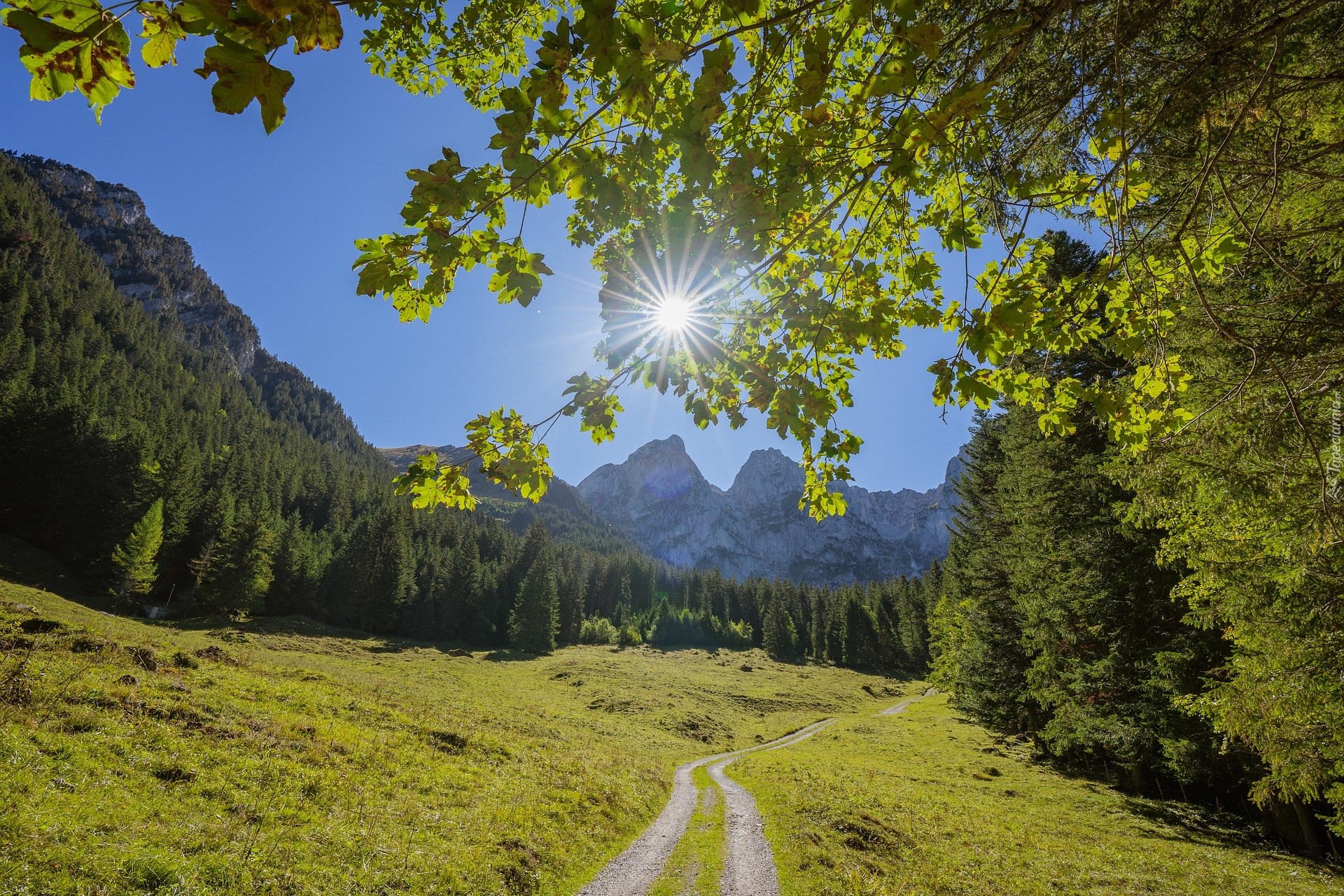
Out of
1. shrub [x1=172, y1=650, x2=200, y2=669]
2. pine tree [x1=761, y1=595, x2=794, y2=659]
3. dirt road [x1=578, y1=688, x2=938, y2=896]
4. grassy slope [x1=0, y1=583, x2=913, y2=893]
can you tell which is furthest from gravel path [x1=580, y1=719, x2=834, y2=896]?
pine tree [x1=761, y1=595, x2=794, y2=659]

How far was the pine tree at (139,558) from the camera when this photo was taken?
1708 inches

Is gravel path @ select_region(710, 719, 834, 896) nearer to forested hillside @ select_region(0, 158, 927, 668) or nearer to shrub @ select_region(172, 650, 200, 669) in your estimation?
shrub @ select_region(172, 650, 200, 669)

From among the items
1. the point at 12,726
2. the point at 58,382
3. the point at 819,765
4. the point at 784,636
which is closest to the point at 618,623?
the point at 784,636

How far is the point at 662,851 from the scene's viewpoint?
11344mm

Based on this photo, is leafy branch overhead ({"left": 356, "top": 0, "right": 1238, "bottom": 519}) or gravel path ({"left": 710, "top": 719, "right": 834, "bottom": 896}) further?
gravel path ({"left": 710, "top": 719, "right": 834, "bottom": 896})

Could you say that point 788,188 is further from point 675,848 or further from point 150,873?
point 675,848

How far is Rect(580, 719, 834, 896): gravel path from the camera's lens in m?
9.45

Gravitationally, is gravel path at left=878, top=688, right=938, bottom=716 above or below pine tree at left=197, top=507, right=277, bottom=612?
below

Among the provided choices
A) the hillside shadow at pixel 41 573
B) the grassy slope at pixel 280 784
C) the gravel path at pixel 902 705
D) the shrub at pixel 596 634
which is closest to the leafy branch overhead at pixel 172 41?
the grassy slope at pixel 280 784

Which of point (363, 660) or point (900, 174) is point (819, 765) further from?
point (363, 660)

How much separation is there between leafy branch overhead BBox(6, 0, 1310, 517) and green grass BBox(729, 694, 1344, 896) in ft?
36.7

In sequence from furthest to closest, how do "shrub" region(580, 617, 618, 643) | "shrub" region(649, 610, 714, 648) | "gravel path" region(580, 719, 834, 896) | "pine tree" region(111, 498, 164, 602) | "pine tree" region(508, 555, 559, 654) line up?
1. "shrub" region(649, 610, 714, 648)
2. "shrub" region(580, 617, 618, 643)
3. "pine tree" region(508, 555, 559, 654)
4. "pine tree" region(111, 498, 164, 602)
5. "gravel path" region(580, 719, 834, 896)

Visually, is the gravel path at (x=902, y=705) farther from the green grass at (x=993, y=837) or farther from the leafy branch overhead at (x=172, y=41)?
the leafy branch overhead at (x=172, y=41)

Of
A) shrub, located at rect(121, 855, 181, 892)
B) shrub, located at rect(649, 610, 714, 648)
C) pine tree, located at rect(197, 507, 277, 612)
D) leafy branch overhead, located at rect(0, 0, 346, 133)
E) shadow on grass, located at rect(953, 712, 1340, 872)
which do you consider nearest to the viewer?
leafy branch overhead, located at rect(0, 0, 346, 133)
